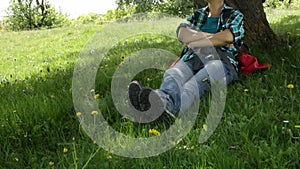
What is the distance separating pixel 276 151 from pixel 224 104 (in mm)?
980

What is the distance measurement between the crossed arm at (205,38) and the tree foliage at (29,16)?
33.2 m

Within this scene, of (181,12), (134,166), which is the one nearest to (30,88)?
(134,166)

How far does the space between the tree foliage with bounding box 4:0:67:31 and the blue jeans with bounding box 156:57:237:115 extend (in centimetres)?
3365

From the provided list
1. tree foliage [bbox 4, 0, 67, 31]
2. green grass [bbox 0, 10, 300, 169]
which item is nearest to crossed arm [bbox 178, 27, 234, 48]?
green grass [bbox 0, 10, 300, 169]

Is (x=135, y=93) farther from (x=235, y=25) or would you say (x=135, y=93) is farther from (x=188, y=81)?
(x=235, y=25)

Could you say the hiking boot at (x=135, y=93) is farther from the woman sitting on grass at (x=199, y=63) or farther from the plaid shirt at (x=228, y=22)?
the plaid shirt at (x=228, y=22)

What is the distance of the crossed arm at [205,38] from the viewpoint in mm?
4039

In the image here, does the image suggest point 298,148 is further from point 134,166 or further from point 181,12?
point 181,12

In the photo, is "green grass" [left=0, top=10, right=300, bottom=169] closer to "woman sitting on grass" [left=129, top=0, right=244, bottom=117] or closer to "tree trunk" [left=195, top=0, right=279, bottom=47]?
"woman sitting on grass" [left=129, top=0, right=244, bottom=117]

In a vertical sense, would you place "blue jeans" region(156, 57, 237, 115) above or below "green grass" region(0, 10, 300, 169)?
above

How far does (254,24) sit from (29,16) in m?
33.8

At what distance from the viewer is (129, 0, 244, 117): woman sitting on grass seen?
324 cm

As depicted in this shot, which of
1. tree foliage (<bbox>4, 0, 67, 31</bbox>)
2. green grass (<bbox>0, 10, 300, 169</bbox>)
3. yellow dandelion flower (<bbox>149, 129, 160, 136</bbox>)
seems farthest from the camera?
tree foliage (<bbox>4, 0, 67, 31</bbox>)

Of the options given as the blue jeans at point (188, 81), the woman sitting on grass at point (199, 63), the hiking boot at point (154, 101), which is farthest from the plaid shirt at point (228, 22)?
the hiking boot at point (154, 101)
